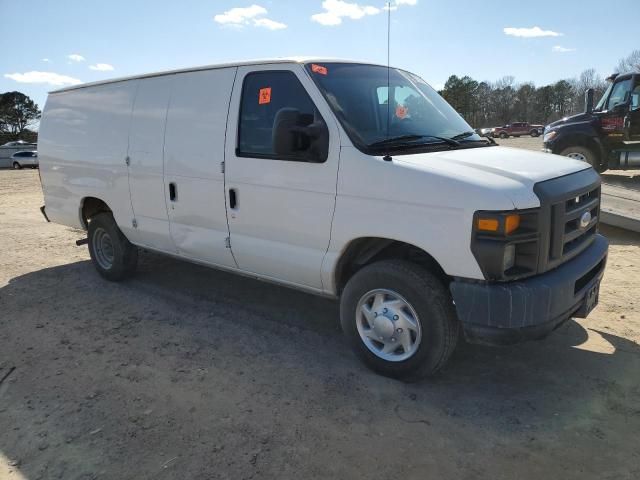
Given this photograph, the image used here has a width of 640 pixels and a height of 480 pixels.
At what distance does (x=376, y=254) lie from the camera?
3697 mm

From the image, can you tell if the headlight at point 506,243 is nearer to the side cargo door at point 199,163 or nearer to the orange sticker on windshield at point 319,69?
the orange sticker on windshield at point 319,69

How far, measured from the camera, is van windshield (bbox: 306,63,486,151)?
11.8ft

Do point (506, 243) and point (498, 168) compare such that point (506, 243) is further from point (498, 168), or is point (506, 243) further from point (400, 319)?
point (400, 319)

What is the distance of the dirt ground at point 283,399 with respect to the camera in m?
2.75

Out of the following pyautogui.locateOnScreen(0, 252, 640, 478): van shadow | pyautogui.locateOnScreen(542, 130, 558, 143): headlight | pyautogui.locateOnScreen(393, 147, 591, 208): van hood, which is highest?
pyautogui.locateOnScreen(393, 147, 591, 208): van hood

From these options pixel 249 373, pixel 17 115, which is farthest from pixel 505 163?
pixel 17 115

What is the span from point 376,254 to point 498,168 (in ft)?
3.40

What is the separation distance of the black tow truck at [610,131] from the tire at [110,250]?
10.2 meters

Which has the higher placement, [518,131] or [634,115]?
[634,115]

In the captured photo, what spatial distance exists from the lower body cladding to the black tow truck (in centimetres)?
998

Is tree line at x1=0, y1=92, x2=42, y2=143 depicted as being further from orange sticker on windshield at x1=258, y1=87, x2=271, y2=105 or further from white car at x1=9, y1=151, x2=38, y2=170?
orange sticker on windshield at x1=258, y1=87, x2=271, y2=105

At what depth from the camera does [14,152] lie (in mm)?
A: 36656

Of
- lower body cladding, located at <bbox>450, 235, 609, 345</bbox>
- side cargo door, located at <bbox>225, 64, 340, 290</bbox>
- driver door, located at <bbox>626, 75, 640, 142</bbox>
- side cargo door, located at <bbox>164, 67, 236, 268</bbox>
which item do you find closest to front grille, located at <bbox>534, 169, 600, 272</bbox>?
lower body cladding, located at <bbox>450, 235, 609, 345</bbox>

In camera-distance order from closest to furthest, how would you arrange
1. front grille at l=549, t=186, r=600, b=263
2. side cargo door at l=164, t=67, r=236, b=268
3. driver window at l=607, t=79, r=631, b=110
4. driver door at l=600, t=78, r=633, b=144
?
1. front grille at l=549, t=186, r=600, b=263
2. side cargo door at l=164, t=67, r=236, b=268
3. driver door at l=600, t=78, r=633, b=144
4. driver window at l=607, t=79, r=631, b=110
